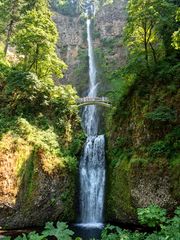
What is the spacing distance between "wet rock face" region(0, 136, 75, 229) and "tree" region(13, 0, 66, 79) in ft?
24.8

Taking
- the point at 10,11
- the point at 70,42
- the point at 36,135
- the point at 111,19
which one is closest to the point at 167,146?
the point at 36,135

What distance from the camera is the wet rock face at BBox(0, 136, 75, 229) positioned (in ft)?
52.2

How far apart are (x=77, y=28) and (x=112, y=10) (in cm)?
635

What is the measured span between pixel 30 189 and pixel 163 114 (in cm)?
792

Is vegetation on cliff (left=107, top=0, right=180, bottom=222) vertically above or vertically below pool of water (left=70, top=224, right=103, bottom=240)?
above

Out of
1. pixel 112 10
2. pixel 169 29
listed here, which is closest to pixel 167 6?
pixel 169 29

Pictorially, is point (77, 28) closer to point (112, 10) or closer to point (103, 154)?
point (112, 10)

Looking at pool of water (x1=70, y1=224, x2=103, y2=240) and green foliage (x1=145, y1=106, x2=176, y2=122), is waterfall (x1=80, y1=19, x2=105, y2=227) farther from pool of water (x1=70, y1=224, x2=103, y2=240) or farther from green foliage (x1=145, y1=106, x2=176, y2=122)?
green foliage (x1=145, y1=106, x2=176, y2=122)

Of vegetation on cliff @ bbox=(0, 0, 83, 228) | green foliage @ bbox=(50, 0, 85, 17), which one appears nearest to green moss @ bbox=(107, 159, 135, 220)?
vegetation on cliff @ bbox=(0, 0, 83, 228)

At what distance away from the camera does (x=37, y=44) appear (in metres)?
22.1

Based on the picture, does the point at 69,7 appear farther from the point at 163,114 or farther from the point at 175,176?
the point at 175,176

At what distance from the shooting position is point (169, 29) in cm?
1881

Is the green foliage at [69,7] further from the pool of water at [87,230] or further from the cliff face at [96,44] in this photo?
the pool of water at [87,230]

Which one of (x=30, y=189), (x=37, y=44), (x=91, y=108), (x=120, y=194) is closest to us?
(x=30, y=189)
